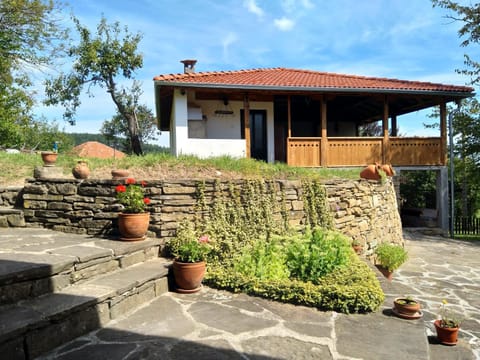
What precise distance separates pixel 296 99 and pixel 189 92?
12.9 ft

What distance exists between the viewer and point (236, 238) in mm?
4445

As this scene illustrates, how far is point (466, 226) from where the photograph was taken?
13141 millimetres

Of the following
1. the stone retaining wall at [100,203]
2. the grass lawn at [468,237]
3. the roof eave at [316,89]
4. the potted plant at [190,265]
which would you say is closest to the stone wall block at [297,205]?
the stone retaining wall at [100,203]

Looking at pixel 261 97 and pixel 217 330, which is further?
pixel 261 97

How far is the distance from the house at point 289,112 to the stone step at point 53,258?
5755mm

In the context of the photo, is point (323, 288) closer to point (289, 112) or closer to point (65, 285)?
point (65, 285)

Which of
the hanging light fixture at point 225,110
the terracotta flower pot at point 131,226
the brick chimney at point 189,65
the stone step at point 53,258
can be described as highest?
the brick chimney at point 189,65

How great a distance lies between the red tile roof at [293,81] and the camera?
9.79 meters

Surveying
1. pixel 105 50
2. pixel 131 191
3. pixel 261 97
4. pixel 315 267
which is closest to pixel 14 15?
pixel 105 50

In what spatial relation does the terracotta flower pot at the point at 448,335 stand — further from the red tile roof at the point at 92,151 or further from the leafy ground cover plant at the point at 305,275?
the red tile roof at the point at 92,151

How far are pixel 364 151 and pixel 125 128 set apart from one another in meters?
20.4

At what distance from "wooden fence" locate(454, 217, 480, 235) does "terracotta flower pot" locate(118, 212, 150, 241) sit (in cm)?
1334

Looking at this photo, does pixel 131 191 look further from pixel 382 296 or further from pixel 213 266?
pixel 382 296

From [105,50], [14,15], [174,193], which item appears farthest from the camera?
[105,50]
